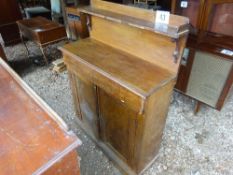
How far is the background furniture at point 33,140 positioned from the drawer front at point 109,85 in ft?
1.34

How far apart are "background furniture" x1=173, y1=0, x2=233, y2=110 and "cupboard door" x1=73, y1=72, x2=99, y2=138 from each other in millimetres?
969

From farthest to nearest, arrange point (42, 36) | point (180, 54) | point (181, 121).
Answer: point (42, 36) → point (181, 121) → point (180, 54)

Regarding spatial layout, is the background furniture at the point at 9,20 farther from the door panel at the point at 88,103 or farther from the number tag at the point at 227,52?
the number tag at the point at 227,52

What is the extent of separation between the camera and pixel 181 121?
1981mm

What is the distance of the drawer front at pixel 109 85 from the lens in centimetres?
106

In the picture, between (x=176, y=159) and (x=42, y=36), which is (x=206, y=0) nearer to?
(x=176, y=159)

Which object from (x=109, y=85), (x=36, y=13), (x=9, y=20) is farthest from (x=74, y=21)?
(x=109, y=85)

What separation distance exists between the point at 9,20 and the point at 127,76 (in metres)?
3.22

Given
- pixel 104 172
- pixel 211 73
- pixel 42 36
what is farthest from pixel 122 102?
pixel 42 36

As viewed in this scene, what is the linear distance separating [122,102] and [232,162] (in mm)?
1145

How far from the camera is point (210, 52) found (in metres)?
1.64

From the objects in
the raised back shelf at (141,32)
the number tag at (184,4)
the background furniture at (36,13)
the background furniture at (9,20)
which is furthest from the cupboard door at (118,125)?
the background furniture at (36,13)

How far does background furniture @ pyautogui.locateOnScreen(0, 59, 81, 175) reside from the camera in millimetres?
691

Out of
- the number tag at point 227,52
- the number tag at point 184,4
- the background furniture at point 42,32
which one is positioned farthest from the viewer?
the background furniture at point 42,32
